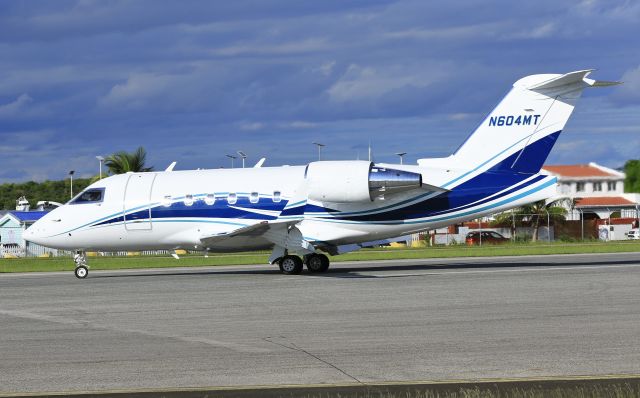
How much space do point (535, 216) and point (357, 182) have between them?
1668 inches

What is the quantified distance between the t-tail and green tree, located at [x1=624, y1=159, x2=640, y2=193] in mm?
15315

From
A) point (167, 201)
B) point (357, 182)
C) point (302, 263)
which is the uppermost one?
point (357, 182)

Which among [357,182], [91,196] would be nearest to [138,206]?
[91,196]

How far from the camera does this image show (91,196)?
1275 inches

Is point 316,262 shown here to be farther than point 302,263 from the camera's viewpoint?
Yes

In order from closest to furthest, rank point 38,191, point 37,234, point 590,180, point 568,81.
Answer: point 568,81 < point 37,234 < point 590,180 < point 38,191

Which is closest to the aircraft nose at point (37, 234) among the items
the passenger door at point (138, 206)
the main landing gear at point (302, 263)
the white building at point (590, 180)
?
the passenger door at point (138, 206)

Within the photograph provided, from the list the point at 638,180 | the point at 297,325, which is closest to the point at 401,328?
the point at 297,325

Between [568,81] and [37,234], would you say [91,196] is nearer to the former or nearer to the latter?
[37,234]

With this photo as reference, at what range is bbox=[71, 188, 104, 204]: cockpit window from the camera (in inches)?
1267

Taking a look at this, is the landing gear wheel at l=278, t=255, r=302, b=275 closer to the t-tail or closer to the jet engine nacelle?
the jet engine nacelle

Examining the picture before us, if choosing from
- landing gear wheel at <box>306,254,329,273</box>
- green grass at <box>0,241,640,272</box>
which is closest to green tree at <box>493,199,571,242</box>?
green grass at <box>0,241,640,272</box>

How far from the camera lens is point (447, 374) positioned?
1169 centimetres

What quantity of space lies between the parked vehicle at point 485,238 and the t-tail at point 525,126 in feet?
118
